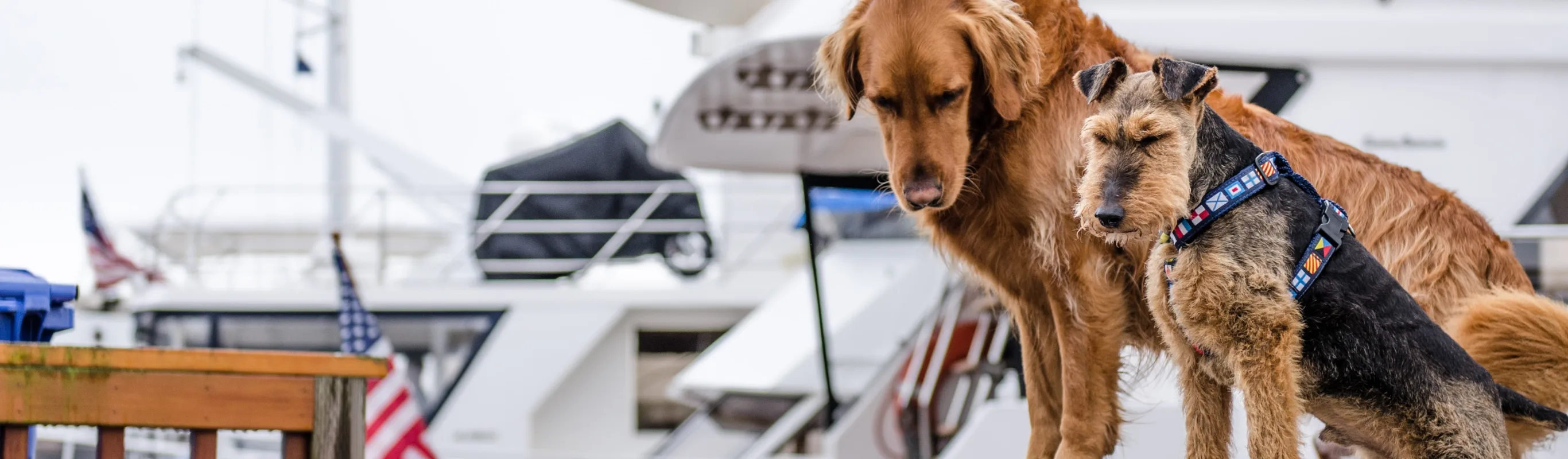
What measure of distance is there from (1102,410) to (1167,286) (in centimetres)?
25

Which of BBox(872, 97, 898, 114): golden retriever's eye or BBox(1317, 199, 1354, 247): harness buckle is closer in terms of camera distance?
BBox(1317, 199, 1354, 247): harness buckle

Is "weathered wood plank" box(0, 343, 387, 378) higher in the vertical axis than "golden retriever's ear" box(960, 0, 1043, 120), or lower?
lower

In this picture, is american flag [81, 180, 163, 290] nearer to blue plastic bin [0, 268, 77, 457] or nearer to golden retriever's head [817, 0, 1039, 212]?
blue plastic bin [0, 268, 77, 457]

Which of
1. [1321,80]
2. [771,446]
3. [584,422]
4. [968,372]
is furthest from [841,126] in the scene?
[584,422]

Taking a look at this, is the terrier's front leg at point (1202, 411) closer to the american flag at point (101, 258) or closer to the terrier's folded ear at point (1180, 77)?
the terrier's folded ear at point (1180, 77)

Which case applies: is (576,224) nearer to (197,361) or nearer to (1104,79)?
(197,361)

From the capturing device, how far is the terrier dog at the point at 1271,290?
1.15 m

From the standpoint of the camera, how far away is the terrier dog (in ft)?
3.78

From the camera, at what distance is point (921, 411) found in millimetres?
5961

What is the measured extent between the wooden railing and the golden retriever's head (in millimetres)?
1177

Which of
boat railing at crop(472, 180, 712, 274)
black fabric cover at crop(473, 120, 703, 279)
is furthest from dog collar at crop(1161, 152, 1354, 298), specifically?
black fabric cover at crop(473, 120, 703, 279)

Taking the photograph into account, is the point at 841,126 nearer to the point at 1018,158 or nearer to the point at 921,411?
the point at 921,411

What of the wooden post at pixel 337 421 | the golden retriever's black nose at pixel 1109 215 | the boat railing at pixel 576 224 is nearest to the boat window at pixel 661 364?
the boat railing at pixel 576 224

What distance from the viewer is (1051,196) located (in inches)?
56.3
